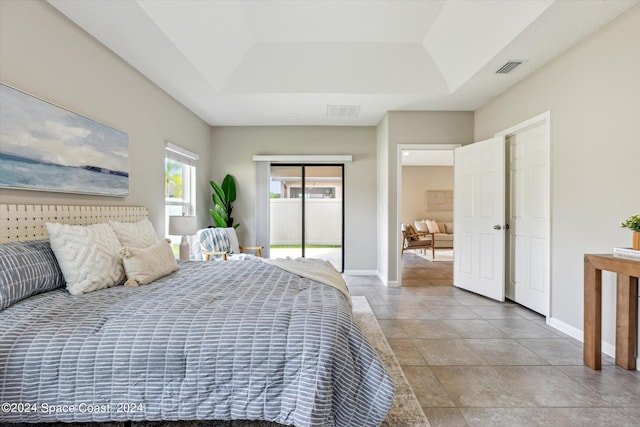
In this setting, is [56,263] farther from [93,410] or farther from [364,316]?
[364,316]

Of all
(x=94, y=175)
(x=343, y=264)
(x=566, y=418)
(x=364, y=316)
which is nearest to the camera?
(x=566, y=418)

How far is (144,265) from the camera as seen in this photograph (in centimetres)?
213

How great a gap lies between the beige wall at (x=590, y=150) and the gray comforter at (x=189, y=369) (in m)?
2.38

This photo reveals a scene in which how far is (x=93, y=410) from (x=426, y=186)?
935 cm

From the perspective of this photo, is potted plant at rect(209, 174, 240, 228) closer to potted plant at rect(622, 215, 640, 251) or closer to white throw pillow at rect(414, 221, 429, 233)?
potted plant at rect(622, 215, 640, 251)

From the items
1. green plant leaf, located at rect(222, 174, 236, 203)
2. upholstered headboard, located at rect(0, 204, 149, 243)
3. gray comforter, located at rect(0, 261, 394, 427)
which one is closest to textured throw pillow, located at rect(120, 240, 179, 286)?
upholstered headboard, located at rect(0, 204, 149, 243)

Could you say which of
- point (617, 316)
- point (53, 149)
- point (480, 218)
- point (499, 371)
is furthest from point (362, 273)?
point (53, 149)

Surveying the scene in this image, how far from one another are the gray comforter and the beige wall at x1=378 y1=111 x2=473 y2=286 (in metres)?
3.21

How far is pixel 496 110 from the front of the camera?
3.99 meters

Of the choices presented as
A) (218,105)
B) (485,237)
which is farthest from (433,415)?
(218,105)

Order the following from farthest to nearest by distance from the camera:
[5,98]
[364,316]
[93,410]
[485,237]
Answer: [485,237], [364,316], [5,98], [93,410]

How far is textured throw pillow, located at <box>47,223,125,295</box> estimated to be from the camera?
72.2 inches

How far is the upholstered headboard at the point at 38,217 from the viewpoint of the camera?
1.84 meters

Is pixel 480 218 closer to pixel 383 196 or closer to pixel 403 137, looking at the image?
pixel 383 196
